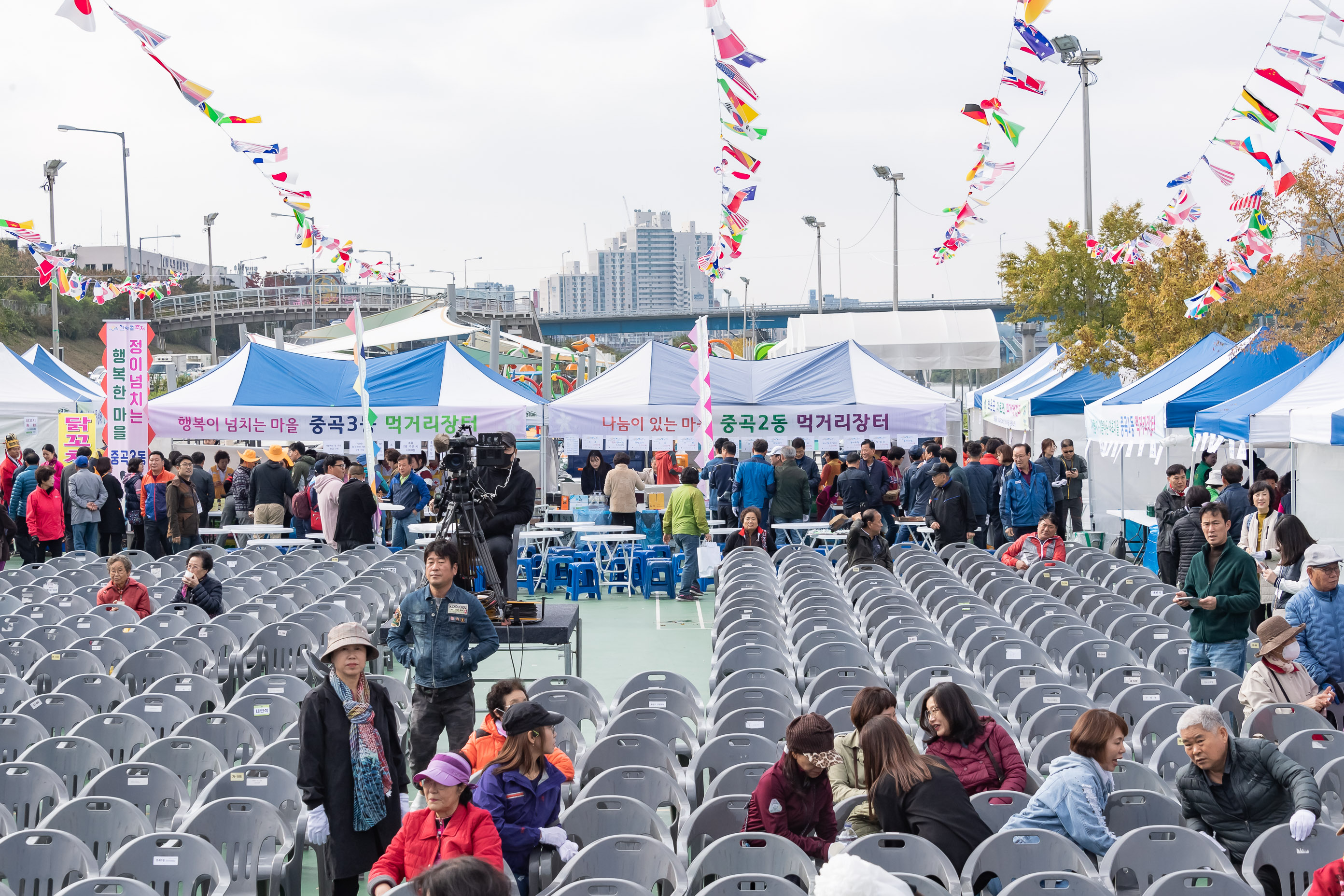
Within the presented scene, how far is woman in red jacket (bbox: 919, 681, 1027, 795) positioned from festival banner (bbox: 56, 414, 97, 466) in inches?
717

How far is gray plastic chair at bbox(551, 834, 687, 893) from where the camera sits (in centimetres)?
432

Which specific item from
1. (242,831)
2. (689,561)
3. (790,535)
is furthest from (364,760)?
(790,535)

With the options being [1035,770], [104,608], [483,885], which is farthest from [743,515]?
[483,885]

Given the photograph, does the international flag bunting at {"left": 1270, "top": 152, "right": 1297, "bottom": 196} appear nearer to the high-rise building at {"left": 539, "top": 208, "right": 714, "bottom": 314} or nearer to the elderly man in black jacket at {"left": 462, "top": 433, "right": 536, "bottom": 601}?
the elderly man in black jacket at {"left": 462, "top": 433, "right": 536, "bottom": 601}

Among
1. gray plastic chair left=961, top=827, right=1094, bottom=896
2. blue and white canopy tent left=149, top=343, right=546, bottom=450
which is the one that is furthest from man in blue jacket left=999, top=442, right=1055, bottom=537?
gray plastic chair left=961, top=827, right=1094, bottom=896

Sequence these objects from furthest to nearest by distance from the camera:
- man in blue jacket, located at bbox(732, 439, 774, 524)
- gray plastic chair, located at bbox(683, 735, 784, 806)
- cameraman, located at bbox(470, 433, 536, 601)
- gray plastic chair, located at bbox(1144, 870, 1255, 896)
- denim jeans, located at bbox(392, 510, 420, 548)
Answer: denim jeans, located at bbox(392, 510, 420, 548), man in blue jacket, located at bbox(732, 439, 774, 524), cameraman, located at bbox(470, 433, 536, 601), gray plastic chair, located at bbox(683, 735, 784, 806), gray plastic chair, located at bbox(1144, 870, 1255, 896)

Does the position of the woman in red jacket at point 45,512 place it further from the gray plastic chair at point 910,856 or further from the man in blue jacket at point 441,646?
the gray plastic chair at point 910,856

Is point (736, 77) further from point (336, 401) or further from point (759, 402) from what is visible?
point (336, 401)

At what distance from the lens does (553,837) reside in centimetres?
472

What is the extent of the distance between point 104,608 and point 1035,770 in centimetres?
715

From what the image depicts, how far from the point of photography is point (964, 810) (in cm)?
466

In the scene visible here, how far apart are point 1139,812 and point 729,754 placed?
1.77 metres

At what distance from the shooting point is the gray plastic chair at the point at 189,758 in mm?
5648

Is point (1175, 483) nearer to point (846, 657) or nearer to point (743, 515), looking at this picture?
point (743, 515)
